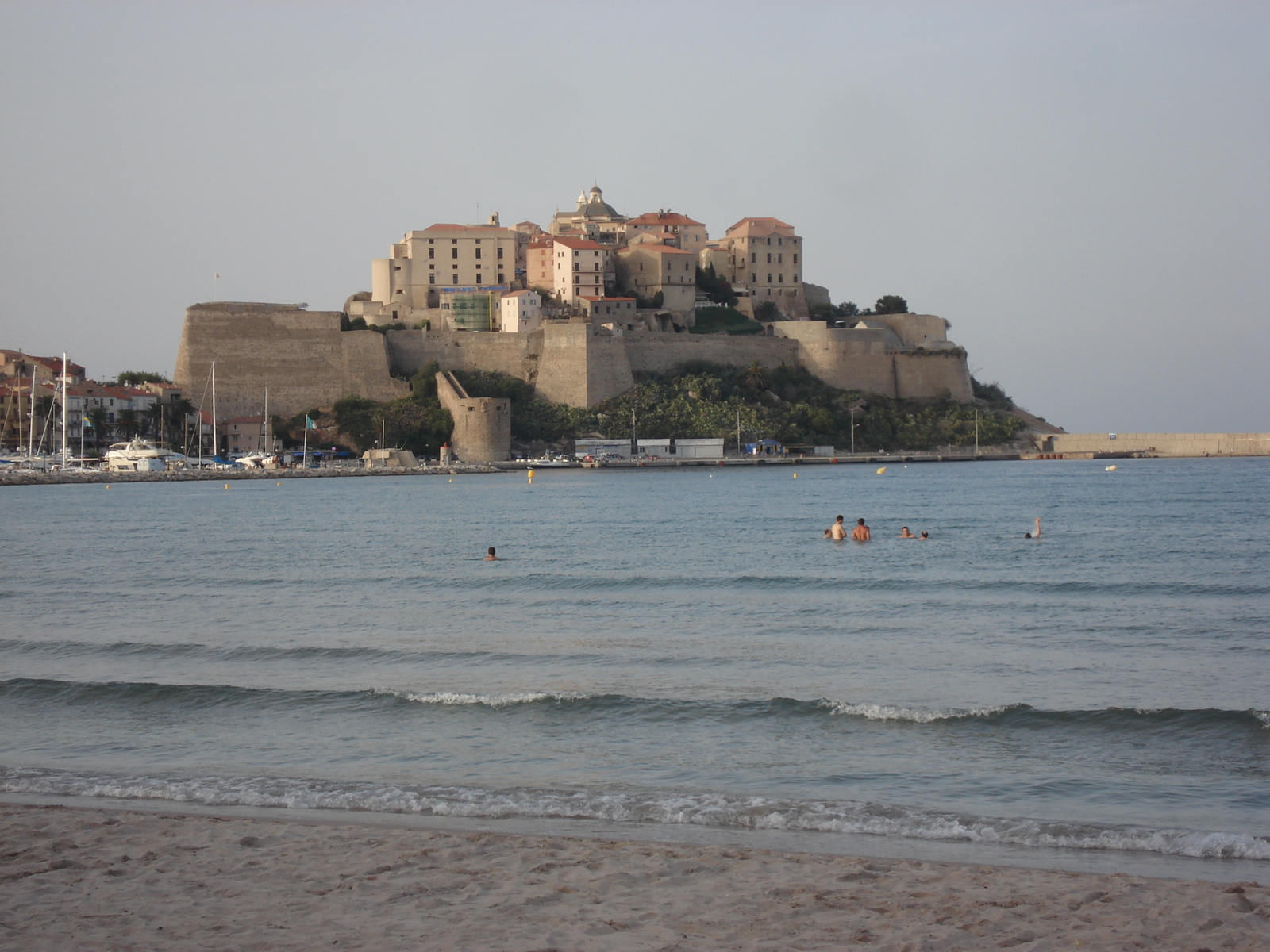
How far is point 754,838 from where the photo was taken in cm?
577

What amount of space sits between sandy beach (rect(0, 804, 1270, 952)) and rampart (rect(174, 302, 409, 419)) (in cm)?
4704

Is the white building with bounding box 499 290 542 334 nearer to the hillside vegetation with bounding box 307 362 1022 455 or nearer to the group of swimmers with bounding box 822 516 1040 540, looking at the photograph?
the hillside vegetation with bounding box 307 362 1022 455

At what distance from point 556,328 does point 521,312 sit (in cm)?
236

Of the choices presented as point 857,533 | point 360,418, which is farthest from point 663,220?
point 857,533

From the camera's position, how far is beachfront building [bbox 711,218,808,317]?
61.6 metres

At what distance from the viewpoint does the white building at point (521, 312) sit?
2098 inches

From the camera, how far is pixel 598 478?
45.9 m

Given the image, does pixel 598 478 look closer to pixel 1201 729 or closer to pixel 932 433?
pixel 932 433

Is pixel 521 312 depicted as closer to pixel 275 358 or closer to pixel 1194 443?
pixel 275 358

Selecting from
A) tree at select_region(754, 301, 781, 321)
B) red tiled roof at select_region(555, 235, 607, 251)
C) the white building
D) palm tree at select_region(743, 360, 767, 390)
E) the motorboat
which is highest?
red tiled roof at select_region(555, 235, 607, 251)

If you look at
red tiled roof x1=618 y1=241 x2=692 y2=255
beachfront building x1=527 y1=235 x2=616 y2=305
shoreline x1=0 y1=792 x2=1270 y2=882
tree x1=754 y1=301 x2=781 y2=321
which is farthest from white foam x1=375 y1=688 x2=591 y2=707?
tree x1=754 y1=301 x2=781 y2=321

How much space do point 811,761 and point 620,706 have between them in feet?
5.88

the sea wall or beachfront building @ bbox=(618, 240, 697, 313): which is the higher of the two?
beachfront building @ bbox=(618, 240, 697, 313)

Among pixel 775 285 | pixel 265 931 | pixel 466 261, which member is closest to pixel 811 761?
pixel 265 931
